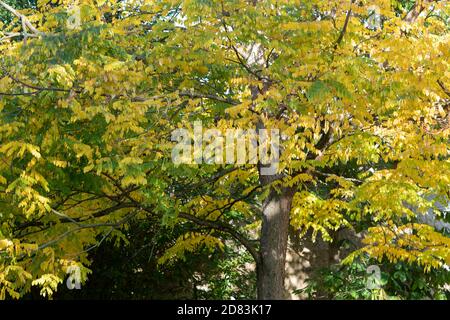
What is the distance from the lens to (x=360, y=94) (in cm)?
627

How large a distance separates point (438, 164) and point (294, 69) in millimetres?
1910

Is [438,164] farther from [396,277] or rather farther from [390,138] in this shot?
[396,277]

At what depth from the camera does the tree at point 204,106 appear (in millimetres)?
5871

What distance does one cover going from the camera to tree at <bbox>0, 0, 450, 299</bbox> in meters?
5.87

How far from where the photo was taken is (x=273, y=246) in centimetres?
762
